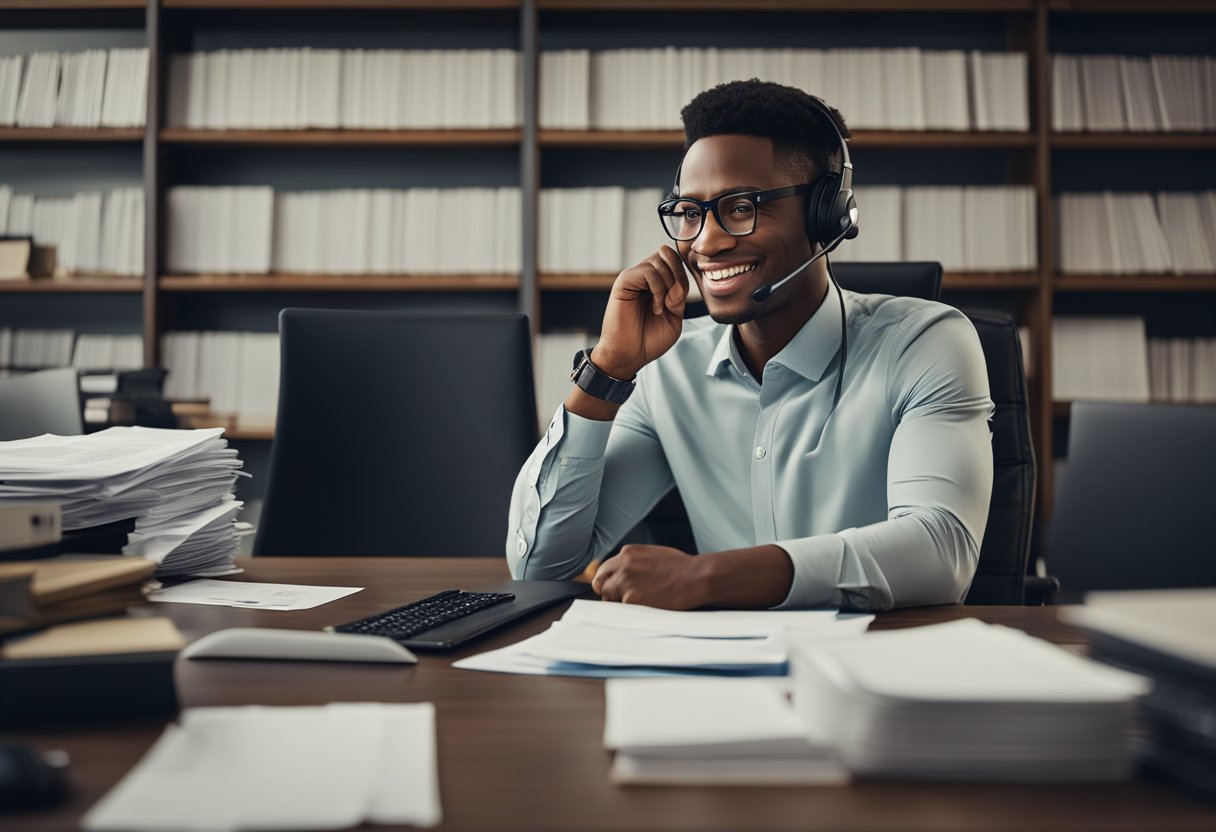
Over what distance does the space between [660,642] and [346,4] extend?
2.63 m

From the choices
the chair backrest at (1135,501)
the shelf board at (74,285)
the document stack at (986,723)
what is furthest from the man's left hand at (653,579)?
the shelf board at (74,285)

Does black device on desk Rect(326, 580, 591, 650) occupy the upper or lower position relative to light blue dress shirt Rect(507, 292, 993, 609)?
lower

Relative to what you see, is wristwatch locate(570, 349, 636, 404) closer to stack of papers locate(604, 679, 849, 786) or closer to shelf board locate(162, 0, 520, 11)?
stack of papers locate(604, 679, 849, 786)

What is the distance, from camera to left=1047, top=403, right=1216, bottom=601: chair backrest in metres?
1.62

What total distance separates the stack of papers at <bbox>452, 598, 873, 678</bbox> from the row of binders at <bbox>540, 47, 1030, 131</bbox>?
225 cm

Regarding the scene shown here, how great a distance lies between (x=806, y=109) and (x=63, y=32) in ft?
8.96

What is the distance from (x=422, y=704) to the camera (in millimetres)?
698

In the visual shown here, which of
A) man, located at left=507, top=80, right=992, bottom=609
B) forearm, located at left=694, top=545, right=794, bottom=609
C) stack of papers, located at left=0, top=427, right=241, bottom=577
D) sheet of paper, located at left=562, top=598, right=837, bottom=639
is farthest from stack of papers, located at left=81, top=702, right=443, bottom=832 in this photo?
man, located at left=507, top=80, right=992, bottom=609

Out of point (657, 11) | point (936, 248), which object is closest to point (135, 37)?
point (657, 11)

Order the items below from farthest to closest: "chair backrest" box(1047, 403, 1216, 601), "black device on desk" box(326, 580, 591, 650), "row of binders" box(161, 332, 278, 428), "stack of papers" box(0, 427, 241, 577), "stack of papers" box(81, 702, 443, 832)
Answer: "row of binders" box(161, 332, 278, 428)
"chair backrest" box(1047, 403, 1216, 601)
"stack of papers" box(0, 427, 241, 577)
"black device on desk" box(326, 580, 591, 650)
"stack of papers" box(81, 702, 443, 832)

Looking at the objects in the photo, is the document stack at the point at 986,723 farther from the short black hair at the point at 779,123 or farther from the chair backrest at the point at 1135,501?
the chair backrest at the point at 1135,501

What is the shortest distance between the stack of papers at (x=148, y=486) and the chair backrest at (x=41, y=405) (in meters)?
0.36

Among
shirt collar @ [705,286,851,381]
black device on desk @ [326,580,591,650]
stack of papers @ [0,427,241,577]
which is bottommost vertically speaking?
black device on desk @ [326,580,591,650]

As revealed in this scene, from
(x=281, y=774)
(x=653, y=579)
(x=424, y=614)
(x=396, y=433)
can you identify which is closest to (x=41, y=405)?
(x=396, y=433)
